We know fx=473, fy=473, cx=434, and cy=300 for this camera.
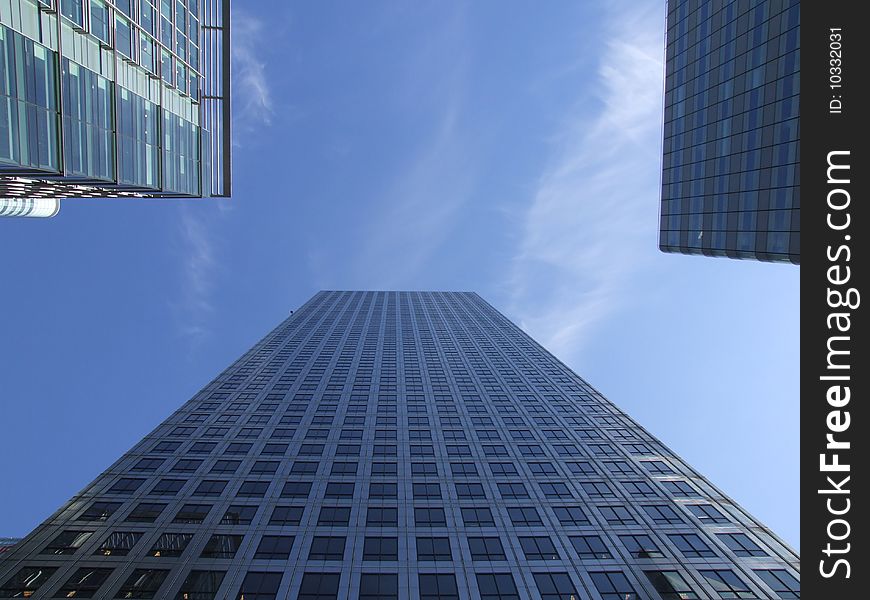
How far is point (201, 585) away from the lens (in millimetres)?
30703

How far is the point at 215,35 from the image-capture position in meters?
46.5

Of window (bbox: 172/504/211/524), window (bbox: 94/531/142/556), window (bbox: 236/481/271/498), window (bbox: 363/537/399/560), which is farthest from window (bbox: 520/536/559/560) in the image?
window (bbox: 94/531/142/556)

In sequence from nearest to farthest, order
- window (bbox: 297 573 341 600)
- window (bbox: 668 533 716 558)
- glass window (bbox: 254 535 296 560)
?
window (bbox: 297 573 341 600) < glass window (bbox: 254 535 296 560) < window (bbox: 668 533 716 558)

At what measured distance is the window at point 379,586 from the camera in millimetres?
30391

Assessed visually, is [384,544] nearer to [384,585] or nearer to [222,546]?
[384,585]

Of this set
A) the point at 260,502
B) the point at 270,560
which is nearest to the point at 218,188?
→ the point at 260,502

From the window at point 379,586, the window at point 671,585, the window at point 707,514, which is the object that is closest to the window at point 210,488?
the window at point 379,586

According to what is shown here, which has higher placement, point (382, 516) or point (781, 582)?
point (382, 516)

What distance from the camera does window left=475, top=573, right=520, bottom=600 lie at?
30.6 m

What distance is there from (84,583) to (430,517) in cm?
2351

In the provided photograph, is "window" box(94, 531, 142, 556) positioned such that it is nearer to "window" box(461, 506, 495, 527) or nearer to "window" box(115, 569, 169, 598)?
"window" box(115, 569, 169, 598)

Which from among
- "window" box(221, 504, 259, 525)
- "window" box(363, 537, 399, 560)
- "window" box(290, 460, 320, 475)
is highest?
"window" box(290, 460, 320, 475)

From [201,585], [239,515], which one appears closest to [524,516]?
[239,515]

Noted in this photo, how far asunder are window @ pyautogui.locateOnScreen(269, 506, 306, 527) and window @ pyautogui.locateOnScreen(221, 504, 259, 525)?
169cm
